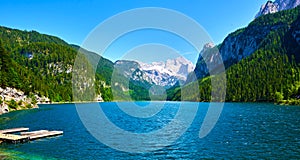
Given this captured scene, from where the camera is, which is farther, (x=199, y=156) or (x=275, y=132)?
(x=275, y=132)

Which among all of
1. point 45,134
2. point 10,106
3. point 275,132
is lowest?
point 275,132

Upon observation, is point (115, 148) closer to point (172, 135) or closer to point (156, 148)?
point (156, 148)

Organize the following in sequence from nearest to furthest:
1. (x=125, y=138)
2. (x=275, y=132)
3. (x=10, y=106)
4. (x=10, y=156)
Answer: (x=10, y=156), (x=125, y=138), (x=275, y=132), (x=10, y=106)

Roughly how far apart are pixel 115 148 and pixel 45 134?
1969cm

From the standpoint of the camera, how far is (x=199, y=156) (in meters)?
40.7

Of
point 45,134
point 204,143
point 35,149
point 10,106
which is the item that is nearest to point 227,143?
point 204,143

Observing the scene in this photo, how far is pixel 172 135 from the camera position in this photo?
60.3m

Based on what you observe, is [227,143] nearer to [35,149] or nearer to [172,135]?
[172,135]

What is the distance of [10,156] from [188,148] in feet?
93.0

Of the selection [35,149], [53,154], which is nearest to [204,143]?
[53,154]

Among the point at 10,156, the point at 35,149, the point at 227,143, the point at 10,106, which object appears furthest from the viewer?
the point at 10,106

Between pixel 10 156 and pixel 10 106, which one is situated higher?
pixel 10 106

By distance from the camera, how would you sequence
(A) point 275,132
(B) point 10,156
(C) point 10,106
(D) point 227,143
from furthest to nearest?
(C) point 10,106, (A) point 275,132, (D) point 227,143, (B) point 10,156

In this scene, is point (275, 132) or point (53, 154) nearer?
point (53, 154)
